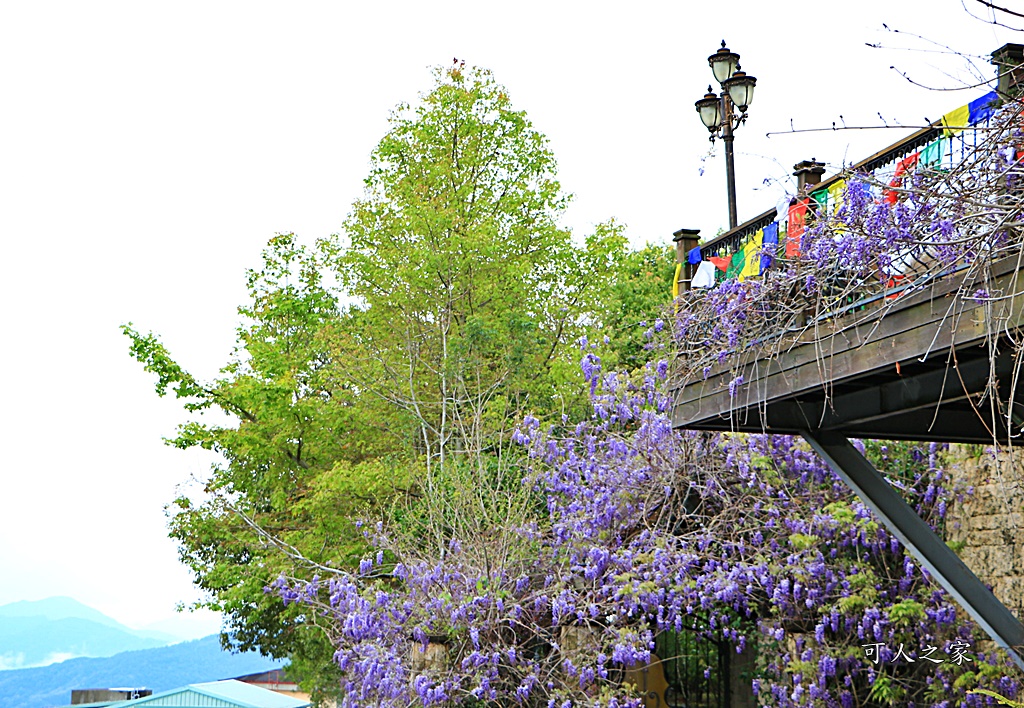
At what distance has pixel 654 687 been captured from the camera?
13.9m

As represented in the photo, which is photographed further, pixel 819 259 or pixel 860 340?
pixel 819 259

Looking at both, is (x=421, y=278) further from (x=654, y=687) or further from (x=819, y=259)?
(x=819, y=259)

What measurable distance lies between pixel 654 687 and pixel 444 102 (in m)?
13.3

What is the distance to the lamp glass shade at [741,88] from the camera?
11820 mm

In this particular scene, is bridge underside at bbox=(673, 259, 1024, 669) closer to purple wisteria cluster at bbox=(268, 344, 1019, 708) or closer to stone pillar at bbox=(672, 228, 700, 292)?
stone pillar at bbox=(672, 228, 700, 292)

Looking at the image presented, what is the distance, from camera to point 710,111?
12602 millimetres

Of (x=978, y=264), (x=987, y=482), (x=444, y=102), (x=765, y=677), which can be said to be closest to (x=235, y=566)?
(x=444, y=102)

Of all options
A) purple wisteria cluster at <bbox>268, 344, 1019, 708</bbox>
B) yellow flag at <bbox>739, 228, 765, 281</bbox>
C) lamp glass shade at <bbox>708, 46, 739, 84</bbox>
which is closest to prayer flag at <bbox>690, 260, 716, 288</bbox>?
yellow flag at <bbox>739, 228, 765, 281</bbox>

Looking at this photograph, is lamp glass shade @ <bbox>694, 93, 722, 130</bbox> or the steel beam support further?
lamp glass shade @ <bbox>694, 93, 722, 130</bbox>

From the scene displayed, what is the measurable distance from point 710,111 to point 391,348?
33.0ft

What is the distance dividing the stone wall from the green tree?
815 cm

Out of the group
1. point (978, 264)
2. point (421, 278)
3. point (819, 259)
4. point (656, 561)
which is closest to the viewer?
point (978, 264)

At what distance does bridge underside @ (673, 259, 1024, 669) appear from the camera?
553cm

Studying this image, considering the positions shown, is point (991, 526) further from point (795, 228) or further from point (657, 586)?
point (795, 228)
